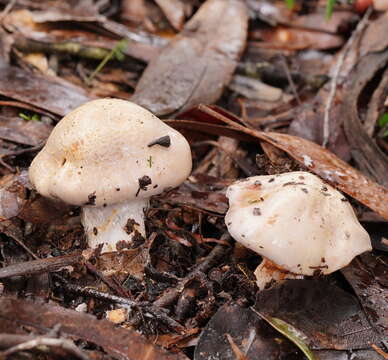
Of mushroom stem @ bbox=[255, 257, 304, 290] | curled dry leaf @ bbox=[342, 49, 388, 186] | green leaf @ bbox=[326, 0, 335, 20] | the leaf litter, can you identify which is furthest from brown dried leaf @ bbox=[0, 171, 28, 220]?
green leaf @ bbox=[326, 0, 335, 20]

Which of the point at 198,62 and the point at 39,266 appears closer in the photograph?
the point at 39,266

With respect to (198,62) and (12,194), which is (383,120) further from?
(12,194)

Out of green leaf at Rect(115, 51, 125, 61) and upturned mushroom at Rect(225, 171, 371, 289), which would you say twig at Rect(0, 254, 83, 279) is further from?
green leaf at Rect(115, 51, 125, 61)

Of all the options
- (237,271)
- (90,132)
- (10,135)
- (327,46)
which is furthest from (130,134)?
(327,46)

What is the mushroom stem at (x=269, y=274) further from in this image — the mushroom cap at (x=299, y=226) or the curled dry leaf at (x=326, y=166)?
the curled dry leaf at (x=326, y=166)

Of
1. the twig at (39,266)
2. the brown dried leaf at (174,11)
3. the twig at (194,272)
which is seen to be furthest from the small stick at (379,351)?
the brown dried leaf at (174,11)

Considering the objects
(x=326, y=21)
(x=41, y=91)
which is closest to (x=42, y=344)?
(x=41, y=91)
